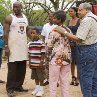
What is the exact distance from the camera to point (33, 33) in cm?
A: 652

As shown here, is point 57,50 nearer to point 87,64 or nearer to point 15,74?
point 87,64

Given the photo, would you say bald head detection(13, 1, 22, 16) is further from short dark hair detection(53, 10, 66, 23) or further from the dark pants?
short dark hair detection(53, 10, 66, 23)

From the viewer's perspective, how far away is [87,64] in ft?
17.0

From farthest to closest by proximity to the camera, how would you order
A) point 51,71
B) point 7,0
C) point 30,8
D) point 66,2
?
point 7,0 → point 66,2 → point 30,8 → point 51,71

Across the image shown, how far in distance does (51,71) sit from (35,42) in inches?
46.3

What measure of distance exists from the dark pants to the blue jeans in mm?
1774

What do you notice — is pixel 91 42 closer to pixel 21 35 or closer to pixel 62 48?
pixel 62 48

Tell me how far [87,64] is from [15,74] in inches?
79.3

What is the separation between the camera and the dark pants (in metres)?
6.62

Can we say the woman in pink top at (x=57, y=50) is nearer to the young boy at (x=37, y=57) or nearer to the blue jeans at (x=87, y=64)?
the blue jeans at (x=87, y=64)

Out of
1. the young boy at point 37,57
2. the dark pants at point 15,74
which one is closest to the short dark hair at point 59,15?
the young boy at point 37,57

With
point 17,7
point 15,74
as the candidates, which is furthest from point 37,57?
point 17,7

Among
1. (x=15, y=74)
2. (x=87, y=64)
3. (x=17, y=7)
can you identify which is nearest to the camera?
(x=87, y=64)

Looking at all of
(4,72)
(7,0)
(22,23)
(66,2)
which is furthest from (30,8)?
(7,0)
